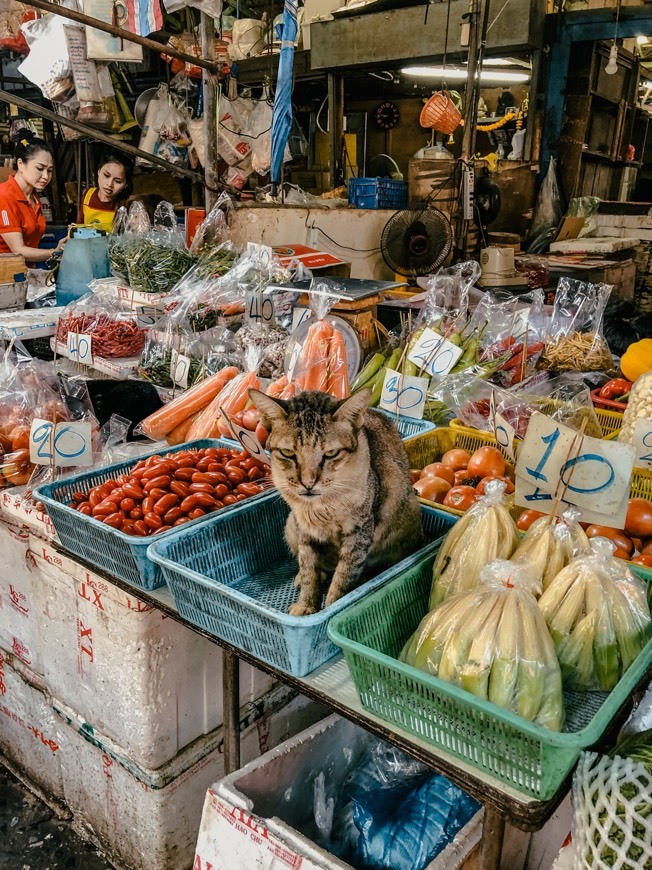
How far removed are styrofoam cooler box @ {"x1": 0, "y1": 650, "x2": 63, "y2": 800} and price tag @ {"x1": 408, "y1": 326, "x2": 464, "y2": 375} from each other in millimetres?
2043

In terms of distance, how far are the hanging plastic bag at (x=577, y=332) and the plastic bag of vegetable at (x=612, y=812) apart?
2407mm

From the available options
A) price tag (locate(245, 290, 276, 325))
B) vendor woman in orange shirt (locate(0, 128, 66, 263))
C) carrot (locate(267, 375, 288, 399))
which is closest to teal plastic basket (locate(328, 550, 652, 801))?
carrot (locate(267, 375, 288, 399))

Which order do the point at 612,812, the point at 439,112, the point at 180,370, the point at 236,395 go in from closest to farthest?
the point at 612,812
the point at 236,395
the point at 180,370
the point at 439,112

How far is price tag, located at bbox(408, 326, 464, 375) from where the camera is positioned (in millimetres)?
2965

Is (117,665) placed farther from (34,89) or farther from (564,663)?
(34,89)

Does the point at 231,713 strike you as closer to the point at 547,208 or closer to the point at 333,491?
the point at 333,491

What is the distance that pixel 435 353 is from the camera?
2.97m

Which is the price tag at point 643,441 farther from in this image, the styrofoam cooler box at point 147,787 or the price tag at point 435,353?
the styrofoam cooler box at point 147,787

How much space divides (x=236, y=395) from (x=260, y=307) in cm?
81

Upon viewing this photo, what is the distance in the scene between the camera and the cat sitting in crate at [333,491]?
149cm

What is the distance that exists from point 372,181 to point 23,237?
3.26 m

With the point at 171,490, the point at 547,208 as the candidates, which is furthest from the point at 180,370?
the point at 547,208

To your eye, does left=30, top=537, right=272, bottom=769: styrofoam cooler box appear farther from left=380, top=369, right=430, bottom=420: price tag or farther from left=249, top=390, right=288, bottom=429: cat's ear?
left=380, top=369, right=430, bottom=420: price tag

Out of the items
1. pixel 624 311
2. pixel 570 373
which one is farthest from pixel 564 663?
pixel 624 311
